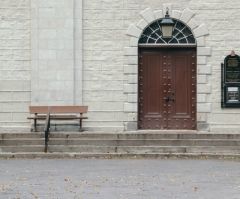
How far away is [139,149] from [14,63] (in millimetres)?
4829

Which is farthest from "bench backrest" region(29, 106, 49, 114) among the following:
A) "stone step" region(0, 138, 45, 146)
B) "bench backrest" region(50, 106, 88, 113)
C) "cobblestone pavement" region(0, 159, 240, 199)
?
"cobblestone pavement" region(0, 159, 240, 199)

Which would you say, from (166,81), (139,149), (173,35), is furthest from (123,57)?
(139,149)

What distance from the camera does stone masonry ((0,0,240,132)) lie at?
69.3 feet

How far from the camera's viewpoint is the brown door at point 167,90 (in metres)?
21.5

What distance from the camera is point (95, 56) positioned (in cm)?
2122

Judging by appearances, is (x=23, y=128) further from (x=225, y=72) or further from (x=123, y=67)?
(x=225, y=72)

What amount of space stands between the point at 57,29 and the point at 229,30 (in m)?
4.84

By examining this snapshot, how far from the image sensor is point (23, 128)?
21.1m

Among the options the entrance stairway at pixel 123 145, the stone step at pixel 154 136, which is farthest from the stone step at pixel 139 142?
the stone step at pixel 154 136

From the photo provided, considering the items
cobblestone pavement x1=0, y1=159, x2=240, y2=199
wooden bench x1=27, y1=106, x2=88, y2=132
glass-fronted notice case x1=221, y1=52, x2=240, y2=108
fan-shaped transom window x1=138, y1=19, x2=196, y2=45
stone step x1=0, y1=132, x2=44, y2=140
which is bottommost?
cobblestone pavement x1=0, y1=159, x2=240, y2=199

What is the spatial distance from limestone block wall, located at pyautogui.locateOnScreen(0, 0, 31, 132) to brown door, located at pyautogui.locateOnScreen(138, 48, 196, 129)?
3309 millimetres

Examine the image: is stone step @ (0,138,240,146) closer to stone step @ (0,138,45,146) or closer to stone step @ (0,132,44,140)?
stone step @ (0,138,45,146)

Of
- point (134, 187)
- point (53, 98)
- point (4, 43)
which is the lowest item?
point (134, 187)

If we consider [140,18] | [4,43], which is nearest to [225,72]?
[140,18]
